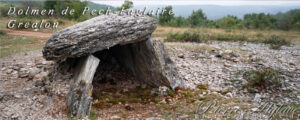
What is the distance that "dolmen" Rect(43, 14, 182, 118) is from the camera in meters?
6.34

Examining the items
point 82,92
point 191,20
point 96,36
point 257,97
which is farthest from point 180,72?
point 191,20

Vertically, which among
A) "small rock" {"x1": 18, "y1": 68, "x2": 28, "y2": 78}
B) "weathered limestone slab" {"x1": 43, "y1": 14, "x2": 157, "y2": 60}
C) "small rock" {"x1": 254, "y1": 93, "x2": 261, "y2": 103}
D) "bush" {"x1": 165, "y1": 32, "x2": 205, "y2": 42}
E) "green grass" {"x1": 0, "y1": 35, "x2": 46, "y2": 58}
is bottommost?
"small rock" {"x1": 254, "y1": 93, "x2": 261, "y2": 103}

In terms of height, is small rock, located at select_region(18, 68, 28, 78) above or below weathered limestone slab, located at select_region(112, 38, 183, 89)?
below

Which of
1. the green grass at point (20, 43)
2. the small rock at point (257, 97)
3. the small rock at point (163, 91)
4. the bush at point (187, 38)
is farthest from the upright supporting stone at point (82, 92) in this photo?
the bush at point (187, 38)

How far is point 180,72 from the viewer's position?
9875mm

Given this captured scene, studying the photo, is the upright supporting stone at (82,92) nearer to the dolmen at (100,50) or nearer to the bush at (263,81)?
the dolmen at (100,50)

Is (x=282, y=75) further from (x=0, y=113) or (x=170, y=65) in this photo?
(x=0, y=113)

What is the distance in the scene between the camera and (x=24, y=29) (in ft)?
70.0

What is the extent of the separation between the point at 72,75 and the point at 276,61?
10036mm

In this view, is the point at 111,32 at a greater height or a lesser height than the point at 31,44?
greater

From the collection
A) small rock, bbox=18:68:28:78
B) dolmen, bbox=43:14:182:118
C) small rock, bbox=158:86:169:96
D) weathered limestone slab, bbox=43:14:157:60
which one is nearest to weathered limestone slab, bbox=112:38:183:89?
dolmen, bbox=43:14:182:118

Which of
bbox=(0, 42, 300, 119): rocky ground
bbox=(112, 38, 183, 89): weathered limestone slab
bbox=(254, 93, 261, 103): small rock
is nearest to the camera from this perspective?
bbox=(0, 42, 300, 119): rocky ground

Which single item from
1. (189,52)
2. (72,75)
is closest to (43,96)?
(72,75)

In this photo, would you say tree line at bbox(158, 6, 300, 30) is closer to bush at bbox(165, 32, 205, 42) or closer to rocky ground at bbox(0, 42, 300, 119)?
bush at bbox(165, 32, 205, 42)
